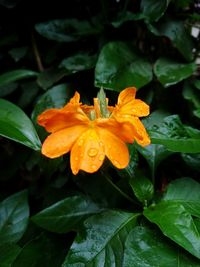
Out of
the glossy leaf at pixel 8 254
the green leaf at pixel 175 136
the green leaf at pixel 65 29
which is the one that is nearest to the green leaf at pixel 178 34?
the green leaf at pixel 65 29

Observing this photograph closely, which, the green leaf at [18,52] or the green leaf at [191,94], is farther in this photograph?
the green leaf at [18,52]

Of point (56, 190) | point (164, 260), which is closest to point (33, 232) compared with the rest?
point (56, 190)

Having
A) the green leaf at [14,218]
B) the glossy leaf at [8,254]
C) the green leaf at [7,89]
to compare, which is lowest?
the green leaf at [14,218]

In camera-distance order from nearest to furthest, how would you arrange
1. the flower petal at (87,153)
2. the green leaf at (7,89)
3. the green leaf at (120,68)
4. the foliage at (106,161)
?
the flower petal at (87,153) < the foliage at (106,161) < the green leaf at (120,68) < the green leaf at (7,89)

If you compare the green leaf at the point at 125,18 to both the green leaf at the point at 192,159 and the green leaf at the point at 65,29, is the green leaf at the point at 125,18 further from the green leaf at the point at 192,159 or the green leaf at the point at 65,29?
the green leaf at the point at 192,159

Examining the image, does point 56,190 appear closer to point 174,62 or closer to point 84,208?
point 84,208

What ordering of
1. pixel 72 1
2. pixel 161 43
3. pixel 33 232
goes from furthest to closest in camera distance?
pixel 72 1
pixel 161 43
pixel 33 232
